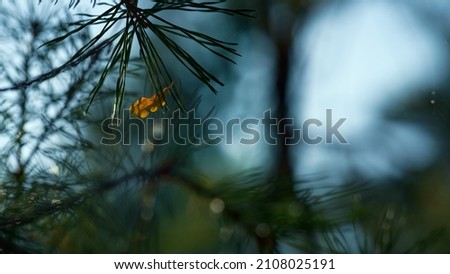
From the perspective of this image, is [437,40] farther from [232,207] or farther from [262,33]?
[232,207]

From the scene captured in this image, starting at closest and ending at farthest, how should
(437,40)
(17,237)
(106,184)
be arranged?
(17,237) → (106,184) → (437,40)

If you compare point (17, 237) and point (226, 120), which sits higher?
point (226, 120)

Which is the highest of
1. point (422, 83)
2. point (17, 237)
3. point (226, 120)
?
point (422, 83)

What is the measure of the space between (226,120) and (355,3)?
84 centimetres

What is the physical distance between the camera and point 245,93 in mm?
2541

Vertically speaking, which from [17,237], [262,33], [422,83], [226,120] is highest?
[262,33]
